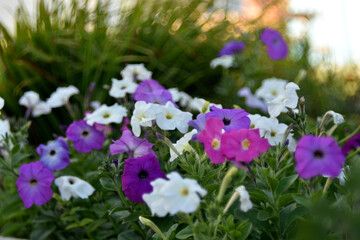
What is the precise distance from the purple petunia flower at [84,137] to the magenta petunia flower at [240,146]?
66cm

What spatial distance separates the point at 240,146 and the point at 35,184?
728 mm

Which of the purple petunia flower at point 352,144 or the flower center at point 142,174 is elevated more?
the flower center at point 142,174

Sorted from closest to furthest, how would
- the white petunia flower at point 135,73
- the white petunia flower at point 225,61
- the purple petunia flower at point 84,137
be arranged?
the purple petunia flower at point 84,137, the white petunia flower at point 135,73, the white petunia flower at point 225,61

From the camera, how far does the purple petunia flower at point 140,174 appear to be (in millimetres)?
988

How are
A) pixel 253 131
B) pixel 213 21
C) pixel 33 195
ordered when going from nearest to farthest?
pixel 253 131 → pixel 33 195 → pixel 213 21

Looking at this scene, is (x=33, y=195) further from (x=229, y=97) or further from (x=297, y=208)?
(x=229, y=97)

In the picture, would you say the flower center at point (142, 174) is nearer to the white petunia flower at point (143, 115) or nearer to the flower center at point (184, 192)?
the white petunia flower at point (143, 115)

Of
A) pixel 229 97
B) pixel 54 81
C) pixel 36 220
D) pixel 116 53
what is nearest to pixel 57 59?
pixel 54 81

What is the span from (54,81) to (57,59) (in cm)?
12

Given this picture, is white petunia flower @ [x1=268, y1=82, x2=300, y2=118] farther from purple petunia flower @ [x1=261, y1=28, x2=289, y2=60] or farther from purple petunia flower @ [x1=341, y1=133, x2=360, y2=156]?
purple petunia flower @ [x1=261, y1=28, x2=289, y2=60]

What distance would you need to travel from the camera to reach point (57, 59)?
2281mm

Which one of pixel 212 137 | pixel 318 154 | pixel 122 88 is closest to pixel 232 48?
pixel 122 88

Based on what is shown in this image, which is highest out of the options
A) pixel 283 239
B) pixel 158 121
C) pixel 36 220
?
pixel 158 121

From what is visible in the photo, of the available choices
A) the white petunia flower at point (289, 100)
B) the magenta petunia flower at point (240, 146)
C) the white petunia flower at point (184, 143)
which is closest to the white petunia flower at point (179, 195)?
the magenta petunia flower at point (240, 146)
